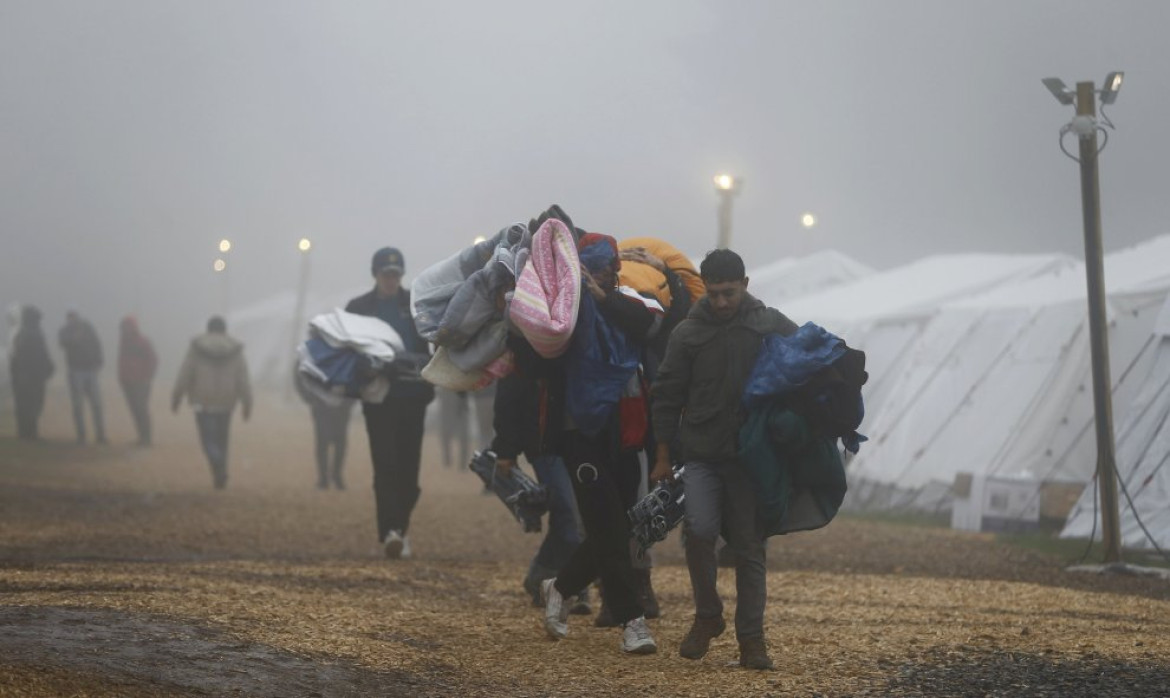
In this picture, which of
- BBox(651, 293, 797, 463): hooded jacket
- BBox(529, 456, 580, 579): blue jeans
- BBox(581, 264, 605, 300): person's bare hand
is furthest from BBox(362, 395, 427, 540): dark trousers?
BBox(651, 293, 797, 463): hooded jacket

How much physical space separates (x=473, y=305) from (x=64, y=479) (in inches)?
458

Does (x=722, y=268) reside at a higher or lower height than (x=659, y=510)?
higher

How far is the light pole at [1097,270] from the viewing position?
35.6 feet

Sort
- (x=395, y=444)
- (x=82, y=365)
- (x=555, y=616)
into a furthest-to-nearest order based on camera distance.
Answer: (x=82, y=365), (x=395, y=444), (x=555, y=616)

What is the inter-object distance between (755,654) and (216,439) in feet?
→ 40.5

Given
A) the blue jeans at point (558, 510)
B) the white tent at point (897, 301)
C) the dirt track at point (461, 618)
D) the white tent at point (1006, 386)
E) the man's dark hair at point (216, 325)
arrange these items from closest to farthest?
the dirt track at point (461, 618)
the blue jeans at point (558, 510)
the white tent at point (1006, 386)
the man's dark hair at point (216, 325)
the white tent at point (897, 301)

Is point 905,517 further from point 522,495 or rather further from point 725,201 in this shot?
point 522,495

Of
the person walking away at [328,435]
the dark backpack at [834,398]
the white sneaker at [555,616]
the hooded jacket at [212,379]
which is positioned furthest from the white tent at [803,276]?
the dark backpack at [834,398]

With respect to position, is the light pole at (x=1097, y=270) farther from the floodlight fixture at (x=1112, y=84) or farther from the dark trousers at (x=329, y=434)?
the dark trousers at (x=329, y=434)

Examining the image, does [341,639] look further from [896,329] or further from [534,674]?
[896,329]

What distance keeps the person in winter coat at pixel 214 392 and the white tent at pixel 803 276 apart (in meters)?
13.0

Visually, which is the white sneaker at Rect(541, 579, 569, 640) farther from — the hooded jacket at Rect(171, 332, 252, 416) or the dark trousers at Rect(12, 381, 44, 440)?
the dark trousers at Rect(12, 381, 44, 440)

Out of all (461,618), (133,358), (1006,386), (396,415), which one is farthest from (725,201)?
(461,618)

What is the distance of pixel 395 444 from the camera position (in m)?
9.91
